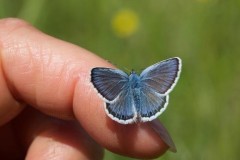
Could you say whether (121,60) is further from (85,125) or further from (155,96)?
(155,96)

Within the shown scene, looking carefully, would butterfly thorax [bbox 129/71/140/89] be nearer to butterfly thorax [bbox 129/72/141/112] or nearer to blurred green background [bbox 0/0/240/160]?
butterfly thorax [bbox 129/72/141/112]

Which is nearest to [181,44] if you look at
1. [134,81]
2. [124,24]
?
[124,24]

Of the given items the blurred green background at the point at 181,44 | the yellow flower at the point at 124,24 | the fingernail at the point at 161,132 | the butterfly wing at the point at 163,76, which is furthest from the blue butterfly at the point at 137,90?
the yellow flower at the point at 124,24

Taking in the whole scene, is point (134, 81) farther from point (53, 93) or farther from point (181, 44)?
point (181, 44)

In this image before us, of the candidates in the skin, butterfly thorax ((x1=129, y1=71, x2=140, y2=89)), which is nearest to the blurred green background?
the skin

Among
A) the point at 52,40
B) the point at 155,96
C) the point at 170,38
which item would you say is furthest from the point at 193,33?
the point at 155,96

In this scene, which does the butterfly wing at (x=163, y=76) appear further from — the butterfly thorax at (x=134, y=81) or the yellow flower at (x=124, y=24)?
the yellow flower at (x=124, y=24)
